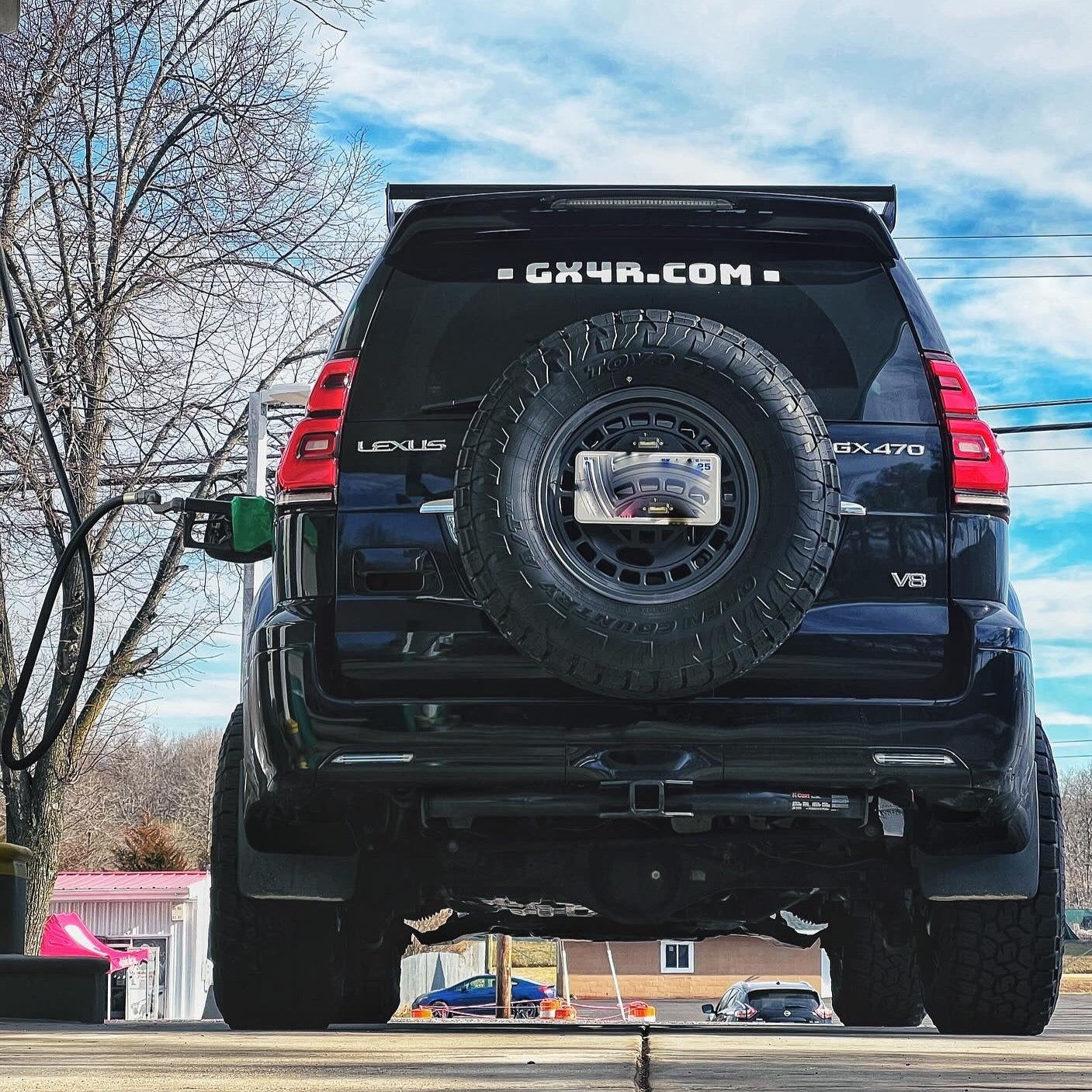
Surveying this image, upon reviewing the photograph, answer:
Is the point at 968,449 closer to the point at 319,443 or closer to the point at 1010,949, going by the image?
the point at 1010,949

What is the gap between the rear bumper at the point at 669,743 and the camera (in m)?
4.13

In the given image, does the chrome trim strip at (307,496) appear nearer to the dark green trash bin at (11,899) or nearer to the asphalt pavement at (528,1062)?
the asphalt pavement at (528,1062)

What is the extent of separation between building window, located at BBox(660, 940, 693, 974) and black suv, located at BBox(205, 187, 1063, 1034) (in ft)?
198

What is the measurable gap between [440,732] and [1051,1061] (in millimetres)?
1678

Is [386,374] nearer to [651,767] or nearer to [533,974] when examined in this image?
[651,767]

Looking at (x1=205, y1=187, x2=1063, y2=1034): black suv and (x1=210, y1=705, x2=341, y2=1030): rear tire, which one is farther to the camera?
(x1=210, y1=705, x2=341, y2=1030): rear tire

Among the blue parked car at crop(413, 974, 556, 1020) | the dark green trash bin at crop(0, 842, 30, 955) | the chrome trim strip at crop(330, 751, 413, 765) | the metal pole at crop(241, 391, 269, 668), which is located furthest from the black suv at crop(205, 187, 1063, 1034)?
the blue parked car at crop(413, 974, 556, 1020)

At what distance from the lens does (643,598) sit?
155 inches

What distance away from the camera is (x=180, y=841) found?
242ft

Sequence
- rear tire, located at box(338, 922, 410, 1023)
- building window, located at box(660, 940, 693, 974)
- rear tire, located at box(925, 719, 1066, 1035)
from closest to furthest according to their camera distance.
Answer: rear tire, located at box(925, 719, 1066, 1035), rear tire, located at box(338, 922, 410, 1023), building window, located at box(660, 940, 693, 974)

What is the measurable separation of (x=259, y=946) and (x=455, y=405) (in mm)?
1761

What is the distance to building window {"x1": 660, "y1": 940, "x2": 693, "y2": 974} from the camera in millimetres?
63156

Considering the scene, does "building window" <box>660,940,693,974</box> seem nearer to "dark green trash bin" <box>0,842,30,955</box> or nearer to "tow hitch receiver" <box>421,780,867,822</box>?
"dark green trash bin" <box>0,842,30,955</box>

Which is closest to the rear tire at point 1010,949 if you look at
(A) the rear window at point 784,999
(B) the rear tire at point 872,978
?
(B) the rear tire at point 872,978
